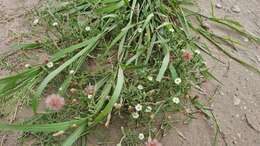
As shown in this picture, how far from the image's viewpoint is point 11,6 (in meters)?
2.25

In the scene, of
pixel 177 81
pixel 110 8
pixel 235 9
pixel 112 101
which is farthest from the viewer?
pixel 235 9

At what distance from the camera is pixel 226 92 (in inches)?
77.0

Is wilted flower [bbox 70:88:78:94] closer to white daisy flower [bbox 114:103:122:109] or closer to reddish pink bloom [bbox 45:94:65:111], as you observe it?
reddish pink bloom [bbox 45:94:65:111]

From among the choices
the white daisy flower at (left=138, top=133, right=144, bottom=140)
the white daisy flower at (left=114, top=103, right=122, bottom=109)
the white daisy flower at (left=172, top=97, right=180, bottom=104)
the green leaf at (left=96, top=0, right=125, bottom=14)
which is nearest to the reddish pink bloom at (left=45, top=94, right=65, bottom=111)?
the white daisy flower at (left=114, top=103, right=122, bottom=109)

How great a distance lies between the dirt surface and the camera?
1.78 metres

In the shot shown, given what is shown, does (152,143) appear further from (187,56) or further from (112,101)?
(187,56)

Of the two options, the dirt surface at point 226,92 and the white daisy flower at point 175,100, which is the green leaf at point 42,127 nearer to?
the dirt surface at point 226,92

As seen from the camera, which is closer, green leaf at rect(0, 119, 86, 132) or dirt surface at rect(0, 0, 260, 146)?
green leaf at rect(0, 119, 86, 132)

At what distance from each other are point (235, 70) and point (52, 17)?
3.29 ft

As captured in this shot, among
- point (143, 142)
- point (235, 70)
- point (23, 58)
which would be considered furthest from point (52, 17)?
point (235, 70)

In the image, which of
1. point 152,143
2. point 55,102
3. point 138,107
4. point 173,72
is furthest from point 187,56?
point 55,102

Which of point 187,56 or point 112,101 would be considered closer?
point 112,101

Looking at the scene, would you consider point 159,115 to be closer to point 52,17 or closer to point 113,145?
point 113,145

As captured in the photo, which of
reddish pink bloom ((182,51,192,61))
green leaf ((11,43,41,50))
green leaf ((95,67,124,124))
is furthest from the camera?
green leaf ((11,43,41,50))
